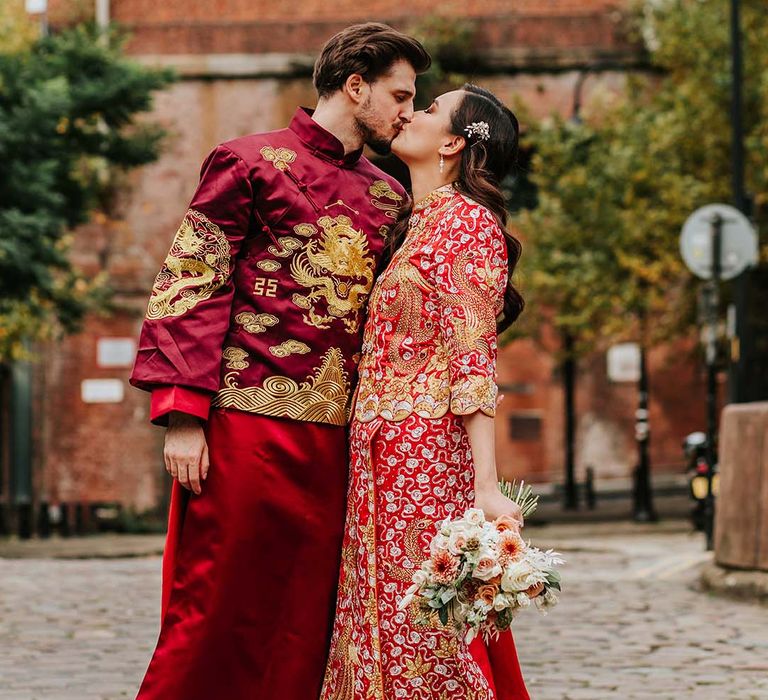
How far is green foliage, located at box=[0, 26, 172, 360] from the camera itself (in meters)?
17.9

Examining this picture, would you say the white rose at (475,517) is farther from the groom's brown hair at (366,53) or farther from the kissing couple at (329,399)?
the groom's brown hair at (366,53)

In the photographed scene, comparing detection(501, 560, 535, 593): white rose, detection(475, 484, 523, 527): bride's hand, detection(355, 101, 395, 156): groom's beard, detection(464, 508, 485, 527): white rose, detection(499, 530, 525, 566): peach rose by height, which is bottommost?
detection(501, 560, 535, 593): white rose

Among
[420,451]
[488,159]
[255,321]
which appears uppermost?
[488,159]

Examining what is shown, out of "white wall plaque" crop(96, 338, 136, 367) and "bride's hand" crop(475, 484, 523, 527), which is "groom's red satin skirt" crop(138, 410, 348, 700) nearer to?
"bride's hand" crop(475, 484, 523, 527)

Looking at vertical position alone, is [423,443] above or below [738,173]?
below

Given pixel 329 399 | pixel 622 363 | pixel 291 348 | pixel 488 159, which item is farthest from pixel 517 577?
pixel 622 363

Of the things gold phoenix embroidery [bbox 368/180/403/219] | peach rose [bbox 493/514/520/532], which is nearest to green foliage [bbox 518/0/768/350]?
gold phoenix embroidery [bbox 368/180/403/219]

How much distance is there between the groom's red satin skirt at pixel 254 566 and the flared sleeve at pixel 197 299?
17 centimetres

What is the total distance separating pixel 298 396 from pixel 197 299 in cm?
39

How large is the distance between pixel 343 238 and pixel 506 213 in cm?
47

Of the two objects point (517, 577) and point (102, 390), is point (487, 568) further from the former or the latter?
point (102, 390)

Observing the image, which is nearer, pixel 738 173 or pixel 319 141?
pixel 319 141

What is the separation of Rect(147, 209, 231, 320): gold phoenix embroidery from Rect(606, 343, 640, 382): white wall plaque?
25.8m

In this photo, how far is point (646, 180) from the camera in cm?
2195
